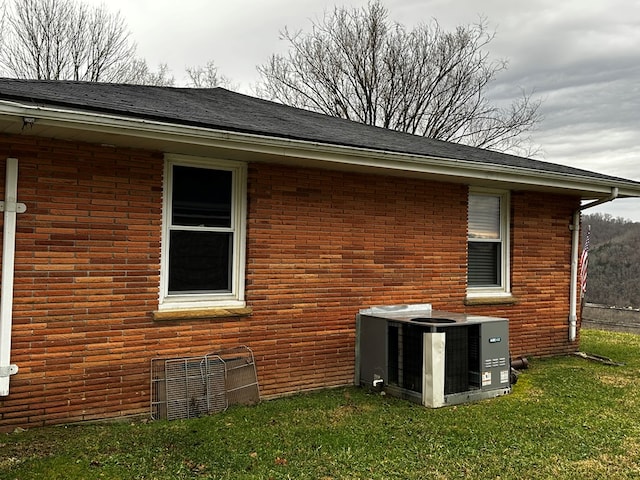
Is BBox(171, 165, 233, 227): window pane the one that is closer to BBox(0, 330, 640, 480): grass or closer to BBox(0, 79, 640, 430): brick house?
BBox(0, 79, 640, 430): brick house

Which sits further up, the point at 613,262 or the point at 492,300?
the point at 613,262

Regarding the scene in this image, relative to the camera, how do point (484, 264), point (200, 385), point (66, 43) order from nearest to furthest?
1. point (200, 385)
2. point (484, 264)
3. point (66, 43)

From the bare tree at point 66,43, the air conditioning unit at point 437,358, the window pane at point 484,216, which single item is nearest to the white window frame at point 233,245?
the air conditioning unit at point 437,358

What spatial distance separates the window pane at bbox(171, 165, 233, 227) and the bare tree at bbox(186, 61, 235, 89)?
23517 mm

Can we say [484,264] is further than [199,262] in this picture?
Yes

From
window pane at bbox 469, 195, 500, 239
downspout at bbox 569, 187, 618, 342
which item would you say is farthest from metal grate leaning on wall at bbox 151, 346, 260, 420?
downspout at bbox 569, 187, 618, 342

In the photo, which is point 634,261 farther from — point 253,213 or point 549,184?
point 253,213

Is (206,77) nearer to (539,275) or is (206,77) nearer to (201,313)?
(539,275)

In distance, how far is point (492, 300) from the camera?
27.9ft

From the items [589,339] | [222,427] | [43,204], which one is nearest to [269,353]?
[222,427]

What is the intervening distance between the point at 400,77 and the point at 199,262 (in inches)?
870

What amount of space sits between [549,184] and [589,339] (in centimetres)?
560

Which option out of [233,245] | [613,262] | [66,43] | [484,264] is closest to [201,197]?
[233,245]

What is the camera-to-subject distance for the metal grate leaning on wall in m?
5.56
